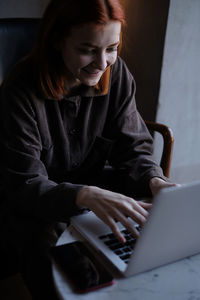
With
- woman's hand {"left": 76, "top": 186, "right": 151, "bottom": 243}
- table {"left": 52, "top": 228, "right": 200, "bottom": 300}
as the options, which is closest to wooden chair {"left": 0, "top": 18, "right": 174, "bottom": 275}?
woman's hand {"left": 76, "top": 186, "right": 151, "bottom": 243}

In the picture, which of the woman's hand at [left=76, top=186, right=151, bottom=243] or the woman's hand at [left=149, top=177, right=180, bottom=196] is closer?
the woman's hand at [left=76, top=186, right=151, bottom=243]

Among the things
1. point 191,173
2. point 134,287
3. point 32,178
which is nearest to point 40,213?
point 32,178

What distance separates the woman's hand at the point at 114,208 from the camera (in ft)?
2.27

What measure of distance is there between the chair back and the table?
0.81 m

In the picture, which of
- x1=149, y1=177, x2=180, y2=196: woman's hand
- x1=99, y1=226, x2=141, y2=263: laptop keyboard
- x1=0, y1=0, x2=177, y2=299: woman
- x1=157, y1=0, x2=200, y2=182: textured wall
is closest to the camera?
x1=99, y1=226, x2=141, y2=263: laptop keyboard

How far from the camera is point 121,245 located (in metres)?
0.70

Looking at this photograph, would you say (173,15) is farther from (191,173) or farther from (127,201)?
(127,201)

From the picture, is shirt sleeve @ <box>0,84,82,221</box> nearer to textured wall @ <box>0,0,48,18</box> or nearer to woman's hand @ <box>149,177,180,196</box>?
woman's hand @ <box>149,177,180,196</box>

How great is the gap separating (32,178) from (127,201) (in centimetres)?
28

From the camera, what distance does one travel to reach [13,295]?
1.31 meters

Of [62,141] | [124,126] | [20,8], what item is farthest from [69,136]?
[20,8]

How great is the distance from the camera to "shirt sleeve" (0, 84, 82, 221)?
2.64ft

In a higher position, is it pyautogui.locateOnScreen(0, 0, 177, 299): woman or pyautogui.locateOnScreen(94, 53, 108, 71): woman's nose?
pyautogui.locateOnScreen(94, 53, 108, 71): woman's nose

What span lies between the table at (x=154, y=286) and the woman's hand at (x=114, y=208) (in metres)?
0.08
